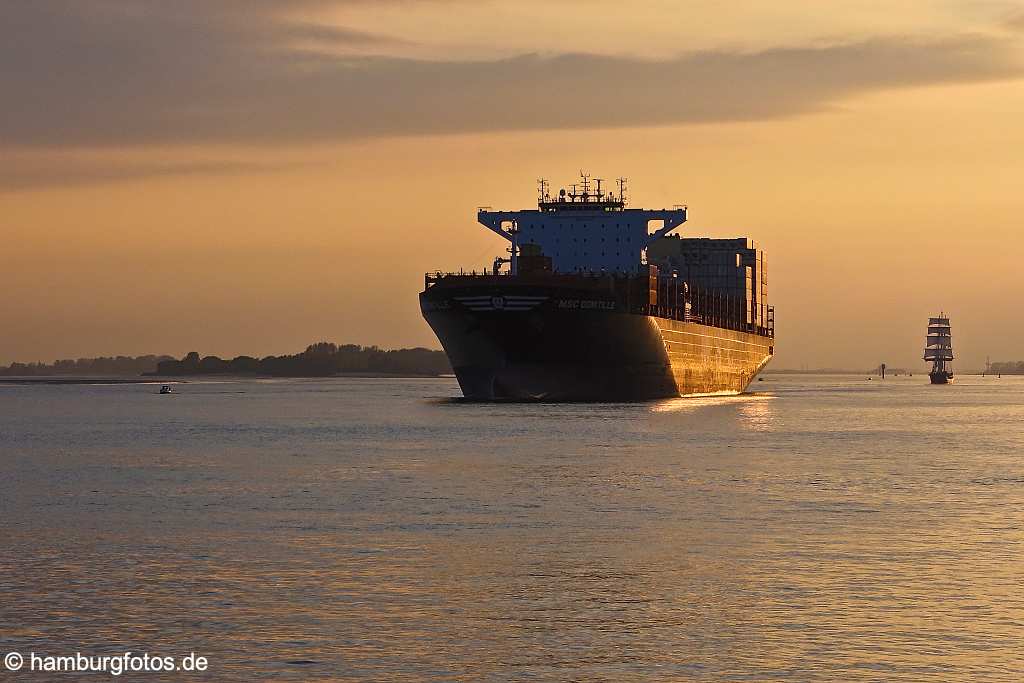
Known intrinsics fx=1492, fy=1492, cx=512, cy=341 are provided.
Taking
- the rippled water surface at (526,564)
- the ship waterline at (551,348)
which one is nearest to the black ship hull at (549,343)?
the ship waterline at (551,348)

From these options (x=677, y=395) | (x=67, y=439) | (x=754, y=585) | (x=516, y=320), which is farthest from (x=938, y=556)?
(x=677, y=395)

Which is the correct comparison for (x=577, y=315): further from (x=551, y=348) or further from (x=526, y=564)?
(x=526, y=564)

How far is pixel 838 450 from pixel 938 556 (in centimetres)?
3181

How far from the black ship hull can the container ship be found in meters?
0.09

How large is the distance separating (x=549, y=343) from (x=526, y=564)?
66056mm

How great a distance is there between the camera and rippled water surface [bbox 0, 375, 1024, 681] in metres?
16.7

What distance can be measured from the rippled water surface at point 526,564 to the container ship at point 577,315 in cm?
3757

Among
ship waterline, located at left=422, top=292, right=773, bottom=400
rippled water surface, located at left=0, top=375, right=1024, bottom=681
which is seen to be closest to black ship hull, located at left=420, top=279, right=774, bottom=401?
ship waterline, located at left=422, top=292, right=773, bottom=400

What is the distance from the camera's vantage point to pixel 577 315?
8931 centimetres

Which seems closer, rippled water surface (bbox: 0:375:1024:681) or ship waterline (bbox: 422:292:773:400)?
rippled water surface (bbox: 0:375:1024:681)

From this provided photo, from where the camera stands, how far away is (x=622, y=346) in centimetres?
9469

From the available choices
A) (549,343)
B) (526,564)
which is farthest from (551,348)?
(526,564)

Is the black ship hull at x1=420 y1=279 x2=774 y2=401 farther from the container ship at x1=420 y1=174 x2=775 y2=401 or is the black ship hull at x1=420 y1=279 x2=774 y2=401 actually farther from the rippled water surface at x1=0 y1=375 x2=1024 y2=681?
the rippled water surface at x1=0 y1=375 x2=1024 y2=681

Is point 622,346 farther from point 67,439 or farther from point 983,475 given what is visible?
point 983,475
